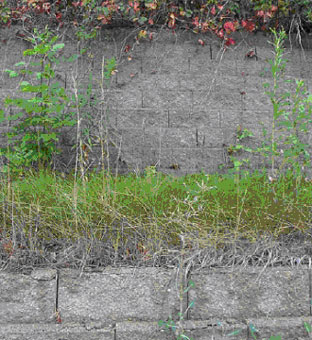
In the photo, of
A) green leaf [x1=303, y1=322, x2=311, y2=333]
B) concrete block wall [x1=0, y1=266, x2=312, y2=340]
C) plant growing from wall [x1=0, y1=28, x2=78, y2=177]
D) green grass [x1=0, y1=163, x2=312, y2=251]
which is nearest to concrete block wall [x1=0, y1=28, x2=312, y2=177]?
plant growing from wall [x1=0, y1=28, x2=78, y2=177]

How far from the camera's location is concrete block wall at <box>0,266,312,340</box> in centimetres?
227

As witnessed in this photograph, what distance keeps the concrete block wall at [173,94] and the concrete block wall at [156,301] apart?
161cm

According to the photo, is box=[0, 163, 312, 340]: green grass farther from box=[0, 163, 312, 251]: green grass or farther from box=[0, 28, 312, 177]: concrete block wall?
box=[0, 28, 312, 177]: concrete block wall

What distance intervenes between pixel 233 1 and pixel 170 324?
3.06 meters

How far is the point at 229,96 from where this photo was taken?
403 cm

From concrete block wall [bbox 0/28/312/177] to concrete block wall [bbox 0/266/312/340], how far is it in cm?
161

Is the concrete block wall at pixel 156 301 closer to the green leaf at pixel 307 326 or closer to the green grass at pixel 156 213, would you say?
the green leaf at pixel 307 326

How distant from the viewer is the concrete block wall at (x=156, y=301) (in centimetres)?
227

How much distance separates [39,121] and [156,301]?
6.00 ft

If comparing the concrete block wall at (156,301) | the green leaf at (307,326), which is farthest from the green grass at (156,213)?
the green leaf at (307,326)

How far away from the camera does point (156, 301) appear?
7.53 ft

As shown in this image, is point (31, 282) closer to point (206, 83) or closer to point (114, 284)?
point (114, 284)

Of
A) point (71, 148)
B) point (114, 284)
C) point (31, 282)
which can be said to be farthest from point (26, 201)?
point (71, 148)

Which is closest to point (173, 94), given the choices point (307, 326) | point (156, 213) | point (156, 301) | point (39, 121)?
point (39, 121)
